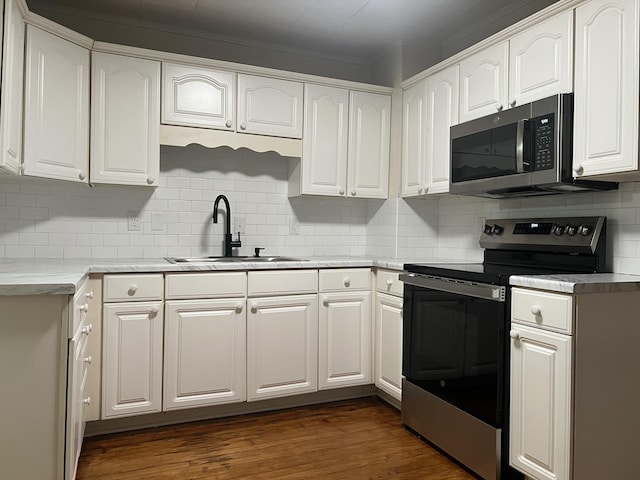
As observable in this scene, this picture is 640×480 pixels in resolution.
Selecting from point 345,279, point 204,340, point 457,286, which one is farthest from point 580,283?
point 204,340

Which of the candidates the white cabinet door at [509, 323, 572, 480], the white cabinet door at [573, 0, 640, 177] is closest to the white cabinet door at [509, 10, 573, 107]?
the white cabinet door at [573, 0, 640, 177]

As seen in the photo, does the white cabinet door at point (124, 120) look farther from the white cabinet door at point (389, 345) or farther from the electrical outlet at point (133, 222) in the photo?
the white cabinet door at point (389, 345)

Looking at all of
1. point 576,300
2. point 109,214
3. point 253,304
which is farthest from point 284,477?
point 109,214

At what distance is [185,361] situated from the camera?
109 inches

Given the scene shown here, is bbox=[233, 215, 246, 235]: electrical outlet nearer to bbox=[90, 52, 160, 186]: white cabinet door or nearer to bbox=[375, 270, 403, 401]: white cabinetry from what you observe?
bbox=[90, 52, 160, 186]: white cabinet door

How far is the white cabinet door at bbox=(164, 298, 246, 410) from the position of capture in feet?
9.01

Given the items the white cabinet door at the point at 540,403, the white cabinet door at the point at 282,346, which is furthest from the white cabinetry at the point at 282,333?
the white cabinet door at the point at 540,403

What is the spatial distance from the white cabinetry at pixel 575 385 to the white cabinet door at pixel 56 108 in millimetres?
2422

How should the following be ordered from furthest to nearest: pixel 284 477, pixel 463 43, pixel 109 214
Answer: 1. pixel 463 43
2. pixel 109 214
3. pixel 284 477

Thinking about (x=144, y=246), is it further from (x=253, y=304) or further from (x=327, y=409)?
(x=327, y=409)

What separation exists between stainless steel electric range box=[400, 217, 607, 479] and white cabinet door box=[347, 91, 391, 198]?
928 millimetres

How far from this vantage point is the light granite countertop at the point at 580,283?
184cm

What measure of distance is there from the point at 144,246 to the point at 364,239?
167cm

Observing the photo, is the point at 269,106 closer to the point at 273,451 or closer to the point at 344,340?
the point at 344,340
